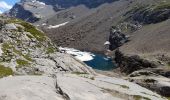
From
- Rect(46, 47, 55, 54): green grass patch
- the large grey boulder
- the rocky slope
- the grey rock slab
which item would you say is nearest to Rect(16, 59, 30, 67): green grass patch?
the rocky slope

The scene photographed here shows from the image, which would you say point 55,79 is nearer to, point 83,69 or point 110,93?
point 110,93

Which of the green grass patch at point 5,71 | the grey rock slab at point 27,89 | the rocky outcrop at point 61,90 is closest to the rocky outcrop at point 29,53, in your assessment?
the green grass patch at point 5,71

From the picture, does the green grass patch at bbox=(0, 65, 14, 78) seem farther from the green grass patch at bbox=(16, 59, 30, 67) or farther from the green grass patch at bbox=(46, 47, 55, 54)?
the green grass patch at bbox=(46, 47, 55, 54)

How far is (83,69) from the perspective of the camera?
58.7 metres

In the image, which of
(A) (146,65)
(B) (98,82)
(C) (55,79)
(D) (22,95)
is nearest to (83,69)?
(B) (98,82)

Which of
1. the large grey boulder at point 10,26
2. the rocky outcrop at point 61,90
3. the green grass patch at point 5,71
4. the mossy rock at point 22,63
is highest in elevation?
the large grey boulder at point 10,26

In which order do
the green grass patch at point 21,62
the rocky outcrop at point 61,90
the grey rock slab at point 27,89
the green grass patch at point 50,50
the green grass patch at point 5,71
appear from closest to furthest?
the grey rock slab at point 27,89 < the rocky outcrop at point 61,90 < the green grass patch at point 5,71 < the green grass patch at point 21,62 < the green grass patch at point 50,50

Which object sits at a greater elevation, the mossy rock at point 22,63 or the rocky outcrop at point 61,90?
the mossy rock at point 22,63

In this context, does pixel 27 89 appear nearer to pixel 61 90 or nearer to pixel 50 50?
pixel 61 90

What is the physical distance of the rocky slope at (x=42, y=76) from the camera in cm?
2722

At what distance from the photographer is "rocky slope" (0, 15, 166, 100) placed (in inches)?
1072

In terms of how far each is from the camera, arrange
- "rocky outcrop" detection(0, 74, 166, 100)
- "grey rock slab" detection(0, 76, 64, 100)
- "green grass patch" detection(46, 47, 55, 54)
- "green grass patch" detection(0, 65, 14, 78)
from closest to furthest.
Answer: "grey rock slab" detection(0, 76, 64, 100)
"rocky outcrop" detection(0, 74, 166, 100)
"green grass patch" detection(0, 65, 14, 78)
"green grass patch" detection(46, 47, 55, 54)

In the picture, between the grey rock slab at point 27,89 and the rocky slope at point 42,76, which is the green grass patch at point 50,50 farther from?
the grey rock slab at point 27,89

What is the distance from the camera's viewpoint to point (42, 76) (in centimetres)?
3247
